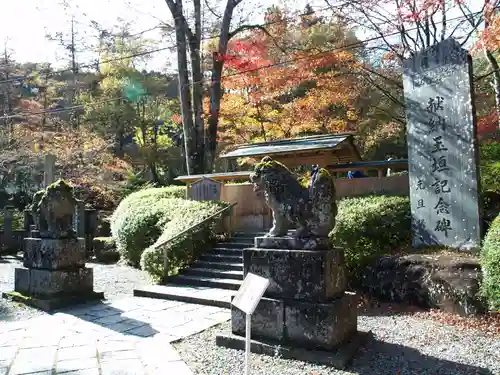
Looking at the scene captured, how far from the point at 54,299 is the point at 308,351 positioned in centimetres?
506

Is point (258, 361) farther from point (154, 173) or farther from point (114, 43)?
point (114, 43)

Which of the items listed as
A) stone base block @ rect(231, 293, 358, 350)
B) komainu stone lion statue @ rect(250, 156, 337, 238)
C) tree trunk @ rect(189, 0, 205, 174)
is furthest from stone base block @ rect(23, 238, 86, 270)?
tree trunk @ rect(189, 0, 205, 174)

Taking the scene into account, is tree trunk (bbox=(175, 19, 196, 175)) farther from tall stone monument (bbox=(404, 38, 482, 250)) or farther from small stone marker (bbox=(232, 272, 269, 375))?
small stone marker (bbox=(232, 272, 269, 375))

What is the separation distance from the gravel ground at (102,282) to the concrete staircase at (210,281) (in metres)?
0.89

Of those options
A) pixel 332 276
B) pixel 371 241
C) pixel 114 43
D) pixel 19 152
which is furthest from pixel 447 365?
pixel 114 43

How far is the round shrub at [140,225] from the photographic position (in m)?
11.8

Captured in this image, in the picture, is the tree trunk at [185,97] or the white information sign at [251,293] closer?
the white information sign at [251,293]

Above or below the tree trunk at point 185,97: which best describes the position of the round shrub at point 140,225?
below

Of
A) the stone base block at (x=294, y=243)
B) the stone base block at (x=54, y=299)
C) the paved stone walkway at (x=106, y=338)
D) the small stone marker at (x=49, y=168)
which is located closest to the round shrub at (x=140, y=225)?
the small stone marker at (x=49, y=168)

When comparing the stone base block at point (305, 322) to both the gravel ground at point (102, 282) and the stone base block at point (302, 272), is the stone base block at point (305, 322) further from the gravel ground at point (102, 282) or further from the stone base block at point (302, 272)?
the gravel ground at point (102, 282)

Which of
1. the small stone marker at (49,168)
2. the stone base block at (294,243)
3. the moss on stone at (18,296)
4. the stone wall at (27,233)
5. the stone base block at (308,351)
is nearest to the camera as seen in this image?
the stone base block at (308,351)

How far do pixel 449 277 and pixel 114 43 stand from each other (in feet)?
75.6

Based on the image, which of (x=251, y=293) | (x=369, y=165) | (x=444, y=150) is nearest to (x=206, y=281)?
(x=251, y=293)

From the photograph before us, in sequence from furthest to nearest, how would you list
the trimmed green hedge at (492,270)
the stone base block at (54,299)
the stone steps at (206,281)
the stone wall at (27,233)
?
1. the stone wall at (27,233)
2. the stone steps at (206,281)
3. the stone base block at (54,299)
4. the trimmed green hedge at (492,270)
